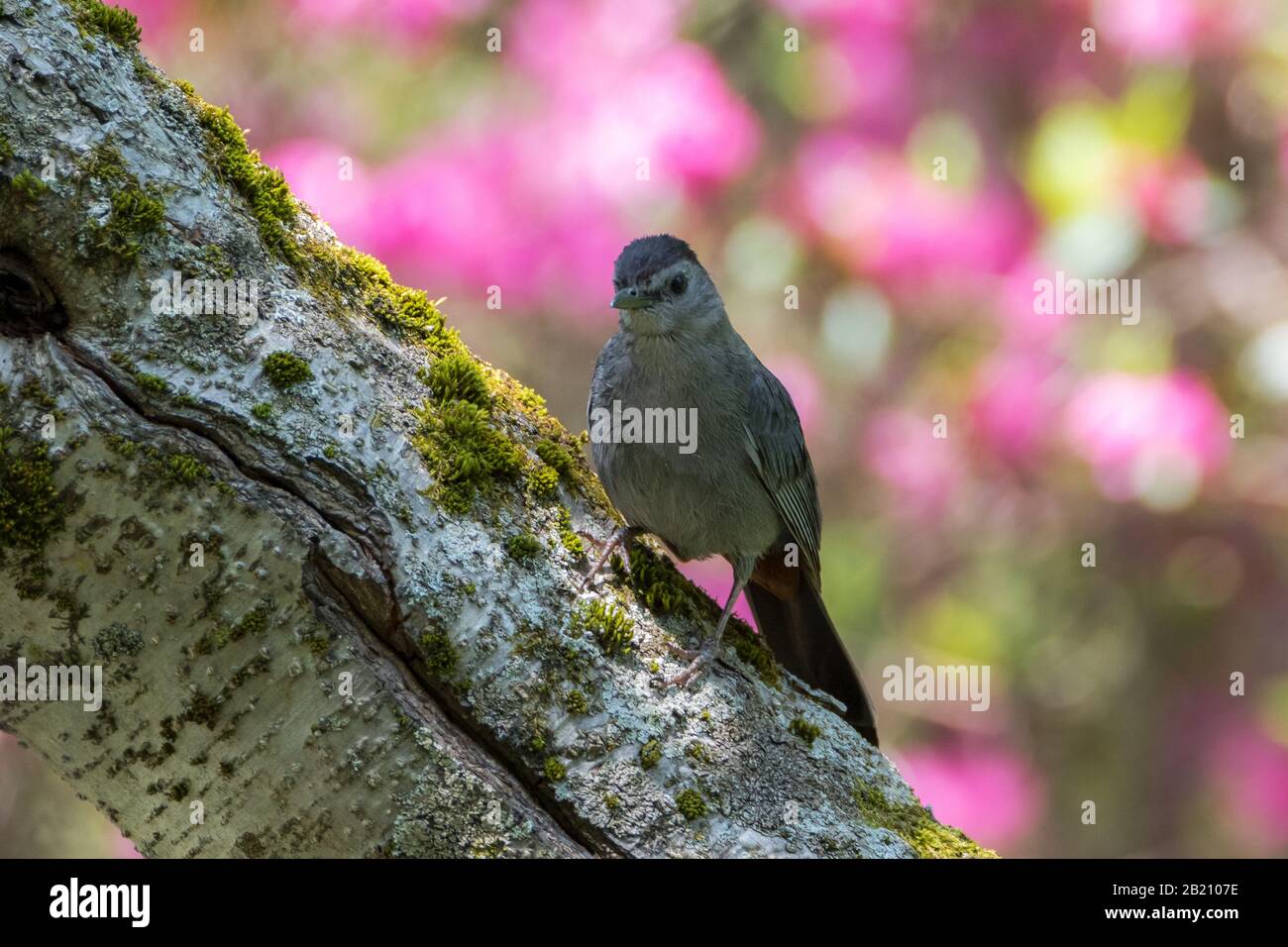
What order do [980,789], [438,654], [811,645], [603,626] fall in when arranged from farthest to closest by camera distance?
[980,789] < [811,645] < [603,626] < [438,654]

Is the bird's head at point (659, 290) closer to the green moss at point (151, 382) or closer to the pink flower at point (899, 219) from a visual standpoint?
the green moss at point (151, 382)

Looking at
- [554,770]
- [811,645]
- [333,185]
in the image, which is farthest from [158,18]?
[554,770]

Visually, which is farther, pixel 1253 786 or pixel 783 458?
pixel 1253 786

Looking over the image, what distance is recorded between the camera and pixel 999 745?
595 centimetres

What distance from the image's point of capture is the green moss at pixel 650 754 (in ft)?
7.58

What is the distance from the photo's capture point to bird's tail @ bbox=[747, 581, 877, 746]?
134 inches

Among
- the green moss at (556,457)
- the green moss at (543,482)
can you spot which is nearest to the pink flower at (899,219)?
the green moss at (556,457)

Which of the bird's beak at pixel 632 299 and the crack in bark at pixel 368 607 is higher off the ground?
the bird's beak at pixel 632 299

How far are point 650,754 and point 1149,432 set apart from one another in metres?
3.66

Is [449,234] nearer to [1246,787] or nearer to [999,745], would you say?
[999,745]

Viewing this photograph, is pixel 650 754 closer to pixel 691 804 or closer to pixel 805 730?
pixel 691 804

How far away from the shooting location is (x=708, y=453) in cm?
342

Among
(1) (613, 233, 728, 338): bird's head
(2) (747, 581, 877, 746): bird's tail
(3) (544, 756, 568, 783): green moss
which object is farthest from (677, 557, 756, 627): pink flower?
(3) (544, 756, 568, 783): green moss

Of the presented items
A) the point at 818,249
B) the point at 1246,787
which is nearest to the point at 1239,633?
the point at 1246,787
